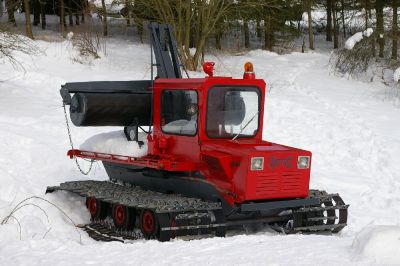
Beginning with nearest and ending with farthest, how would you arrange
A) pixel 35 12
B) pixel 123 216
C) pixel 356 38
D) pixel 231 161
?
pixel 231 161, pixel 123 216, pixel 356 38, pixel 35 12

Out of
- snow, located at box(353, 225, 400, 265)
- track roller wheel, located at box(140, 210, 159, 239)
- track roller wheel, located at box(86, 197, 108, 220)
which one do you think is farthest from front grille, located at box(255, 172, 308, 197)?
track roller wheel, located at box(86, 197, 108, 220)

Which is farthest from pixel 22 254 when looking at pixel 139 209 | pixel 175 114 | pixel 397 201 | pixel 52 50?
pixel 52 50

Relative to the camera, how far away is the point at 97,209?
10328mm

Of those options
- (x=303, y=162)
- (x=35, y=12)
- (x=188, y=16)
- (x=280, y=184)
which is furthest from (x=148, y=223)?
(x=35, y=12)

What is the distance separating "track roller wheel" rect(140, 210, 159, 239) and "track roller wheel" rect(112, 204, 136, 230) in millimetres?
425

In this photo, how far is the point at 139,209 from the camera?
929 centimetres

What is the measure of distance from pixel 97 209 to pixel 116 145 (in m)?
1.10

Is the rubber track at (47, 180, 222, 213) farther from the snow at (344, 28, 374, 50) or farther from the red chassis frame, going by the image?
the snow at (344, 28, 374, 50)

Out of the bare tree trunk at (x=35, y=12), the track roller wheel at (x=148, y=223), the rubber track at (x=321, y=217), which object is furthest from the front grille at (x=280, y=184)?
the bare tree trunk at (x=35, y=12)

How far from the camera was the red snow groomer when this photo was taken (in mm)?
8523

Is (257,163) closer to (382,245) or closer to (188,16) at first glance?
(382,245)

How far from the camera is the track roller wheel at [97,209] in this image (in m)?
10.2

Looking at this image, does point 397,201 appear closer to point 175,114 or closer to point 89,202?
point 175,114

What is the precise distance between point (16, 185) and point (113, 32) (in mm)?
30023
